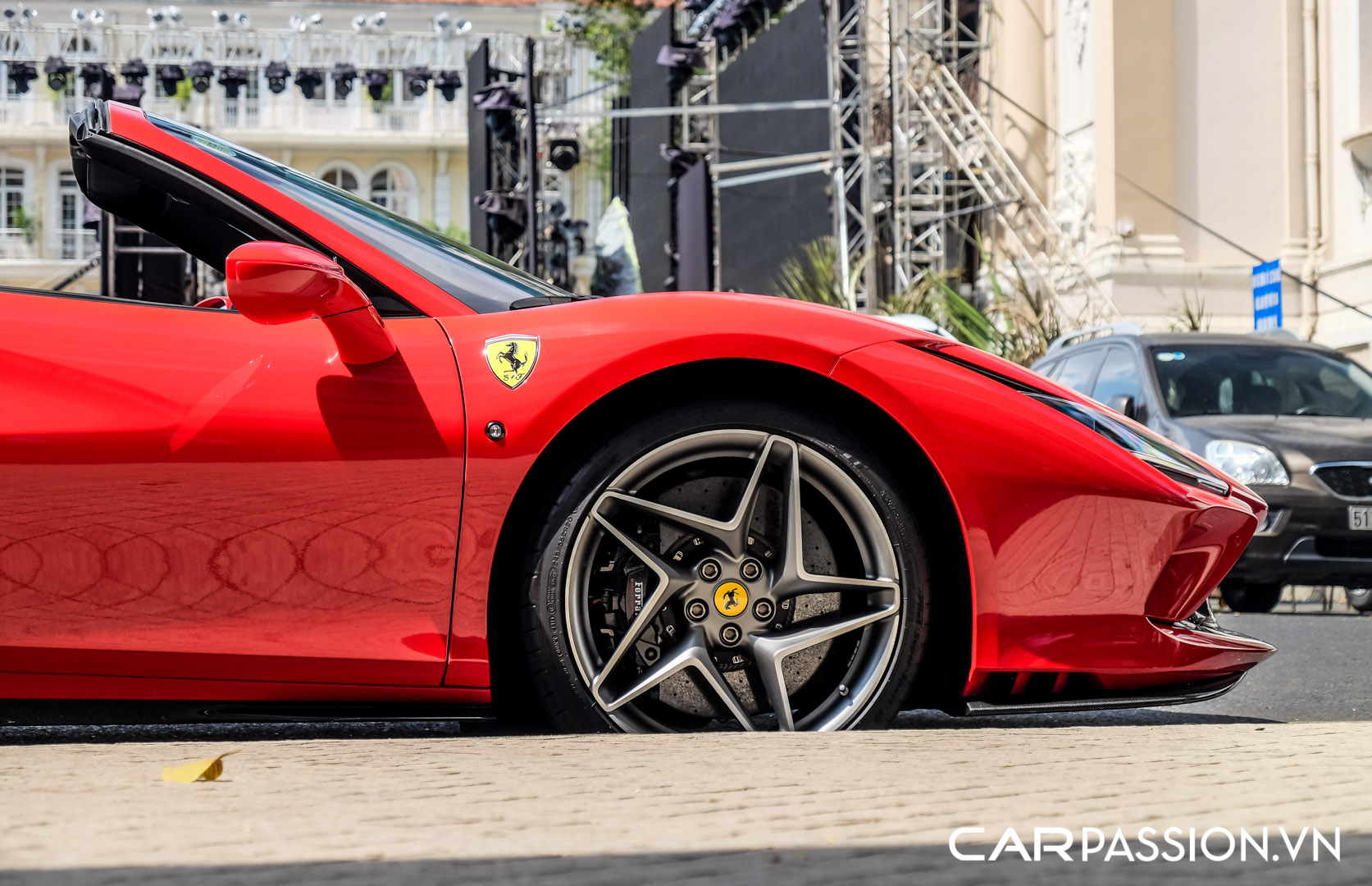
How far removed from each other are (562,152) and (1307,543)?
21.4m

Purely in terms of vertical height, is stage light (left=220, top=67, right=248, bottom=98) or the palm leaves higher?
stage light (left=220, top=67, right=248, bottom=98)

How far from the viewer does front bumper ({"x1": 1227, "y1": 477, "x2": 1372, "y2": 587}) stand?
7270mm

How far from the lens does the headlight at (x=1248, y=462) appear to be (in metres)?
7.42

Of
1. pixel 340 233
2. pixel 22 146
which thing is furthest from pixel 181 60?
pixel 340 233

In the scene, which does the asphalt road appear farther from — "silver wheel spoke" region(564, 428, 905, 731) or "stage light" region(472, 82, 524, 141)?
"stage light" region(472, 82, 524, 141)

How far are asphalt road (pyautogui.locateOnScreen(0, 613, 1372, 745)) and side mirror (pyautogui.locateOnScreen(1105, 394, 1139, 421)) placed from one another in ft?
8.22

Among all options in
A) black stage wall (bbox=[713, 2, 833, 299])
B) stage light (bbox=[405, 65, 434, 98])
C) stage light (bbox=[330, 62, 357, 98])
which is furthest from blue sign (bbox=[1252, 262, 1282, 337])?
stage light (bbox=[330, 62, 357, 98])

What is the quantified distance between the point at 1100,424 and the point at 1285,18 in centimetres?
1594

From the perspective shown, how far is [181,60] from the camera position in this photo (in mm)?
41812

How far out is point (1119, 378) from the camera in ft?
28.5

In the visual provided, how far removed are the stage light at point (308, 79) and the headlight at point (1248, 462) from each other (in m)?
26.7

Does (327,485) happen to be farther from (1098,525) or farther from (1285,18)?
(1285,18)

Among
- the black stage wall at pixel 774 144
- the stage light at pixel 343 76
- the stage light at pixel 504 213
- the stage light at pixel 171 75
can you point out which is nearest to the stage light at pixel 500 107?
the stage light at pixel 504 213

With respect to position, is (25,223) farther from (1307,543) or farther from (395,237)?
(395,237)
